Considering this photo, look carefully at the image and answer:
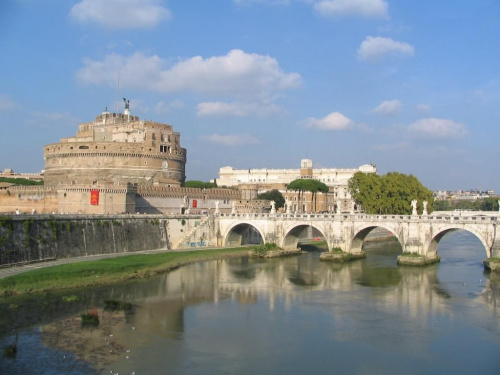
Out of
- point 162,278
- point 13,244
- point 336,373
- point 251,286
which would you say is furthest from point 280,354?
point 13,244

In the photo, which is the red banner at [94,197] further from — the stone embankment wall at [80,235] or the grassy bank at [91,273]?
the grassy bank at [91,273]

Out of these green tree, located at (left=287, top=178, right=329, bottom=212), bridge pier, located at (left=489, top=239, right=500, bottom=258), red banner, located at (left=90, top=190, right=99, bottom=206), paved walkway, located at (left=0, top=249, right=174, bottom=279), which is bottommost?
paved walkway, located at (left=0, top=249, right=174, bottom=279)

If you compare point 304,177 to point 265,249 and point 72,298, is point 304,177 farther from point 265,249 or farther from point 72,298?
point 72,298

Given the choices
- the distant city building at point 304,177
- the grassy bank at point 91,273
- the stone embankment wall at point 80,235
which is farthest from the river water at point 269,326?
the distant city building at point 304,177

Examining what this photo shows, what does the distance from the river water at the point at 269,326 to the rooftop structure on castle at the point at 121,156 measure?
29440 mm

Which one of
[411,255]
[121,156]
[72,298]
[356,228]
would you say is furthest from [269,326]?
[121,156]

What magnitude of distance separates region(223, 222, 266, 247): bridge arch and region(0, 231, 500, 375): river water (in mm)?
14762

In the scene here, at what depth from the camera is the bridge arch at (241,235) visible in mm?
51938

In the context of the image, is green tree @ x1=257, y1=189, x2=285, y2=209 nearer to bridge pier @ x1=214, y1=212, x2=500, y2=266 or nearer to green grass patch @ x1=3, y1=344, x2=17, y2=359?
bridge pier @ x1=214, y1=212, x2=500, y2=266

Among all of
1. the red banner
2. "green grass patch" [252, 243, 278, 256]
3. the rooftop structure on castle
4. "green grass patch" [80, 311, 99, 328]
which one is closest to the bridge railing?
"green grass patch" [252, 243, 278, 256]

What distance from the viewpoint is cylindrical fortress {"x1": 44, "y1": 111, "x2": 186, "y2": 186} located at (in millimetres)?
63312

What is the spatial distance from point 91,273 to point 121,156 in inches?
1296

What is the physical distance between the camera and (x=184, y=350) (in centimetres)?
2067

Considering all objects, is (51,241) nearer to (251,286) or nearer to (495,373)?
(251,286)
